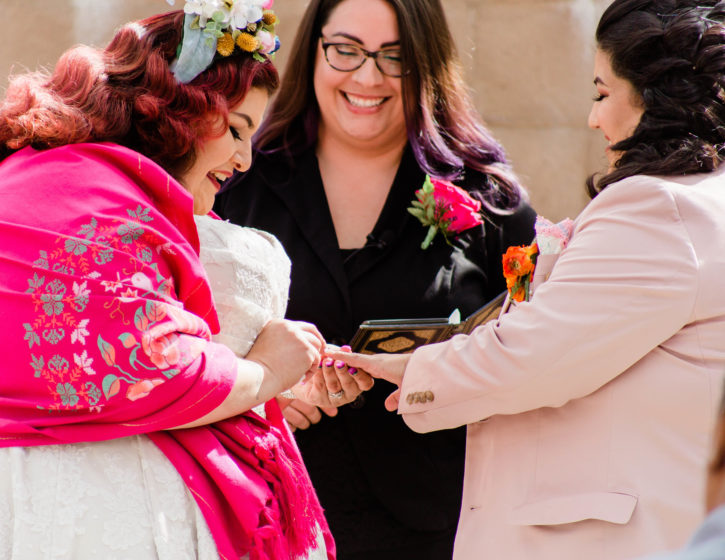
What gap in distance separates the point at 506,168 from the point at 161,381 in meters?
1.82

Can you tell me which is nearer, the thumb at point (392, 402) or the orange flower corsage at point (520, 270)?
the orange flower corsage at point (520, 270)

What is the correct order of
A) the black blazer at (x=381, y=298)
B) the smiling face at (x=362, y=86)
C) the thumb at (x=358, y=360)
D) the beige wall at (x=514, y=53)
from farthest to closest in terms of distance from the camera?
1. the beige wall at (x=514, y=53)
2. the smiling face at (x=362, y=86)
3. the black blazer at (x=381, y=298)
4. the thumb at (x=358, y=360)

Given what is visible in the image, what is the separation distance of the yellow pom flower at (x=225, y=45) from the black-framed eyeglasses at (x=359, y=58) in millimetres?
971

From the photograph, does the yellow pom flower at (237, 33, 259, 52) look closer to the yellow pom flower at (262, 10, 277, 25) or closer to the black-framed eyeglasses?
the yellow pom flower at (262, 10, 277, 25)

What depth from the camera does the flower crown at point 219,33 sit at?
2.01 m

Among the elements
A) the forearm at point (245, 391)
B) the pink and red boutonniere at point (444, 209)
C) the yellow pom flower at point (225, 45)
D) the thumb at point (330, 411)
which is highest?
the yellow pom flower at point (225, 45)

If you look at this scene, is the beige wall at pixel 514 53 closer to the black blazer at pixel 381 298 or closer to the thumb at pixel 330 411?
the black blazer at pixel 381 298

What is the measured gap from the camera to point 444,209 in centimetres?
296

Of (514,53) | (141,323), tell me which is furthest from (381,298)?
(514,53)

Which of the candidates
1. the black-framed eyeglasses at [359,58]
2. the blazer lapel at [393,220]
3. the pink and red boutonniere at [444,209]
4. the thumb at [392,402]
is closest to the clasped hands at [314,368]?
the thumb at [392,402]

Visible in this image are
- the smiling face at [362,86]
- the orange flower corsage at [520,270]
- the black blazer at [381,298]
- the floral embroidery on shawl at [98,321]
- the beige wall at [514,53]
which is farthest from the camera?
the beige wall at [514,53]

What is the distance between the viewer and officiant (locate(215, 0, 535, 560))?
291cm

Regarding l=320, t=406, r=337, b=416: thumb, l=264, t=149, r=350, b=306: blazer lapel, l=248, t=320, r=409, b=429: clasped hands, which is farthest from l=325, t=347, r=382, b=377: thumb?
l=264, t=149, r=350, b=306: blazer lapel

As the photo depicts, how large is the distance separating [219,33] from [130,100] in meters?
0.26
